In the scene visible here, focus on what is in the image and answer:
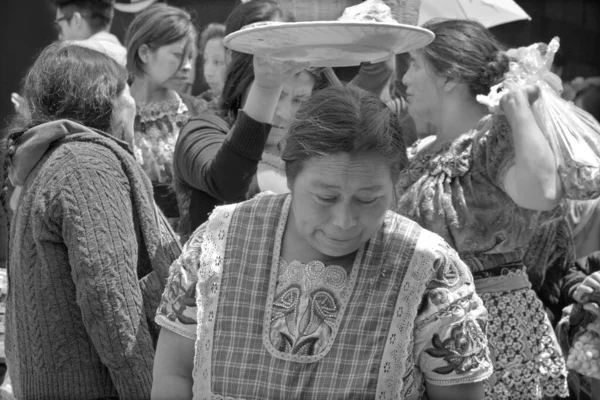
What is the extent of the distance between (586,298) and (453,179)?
24.7 inches

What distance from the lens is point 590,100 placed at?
571cm

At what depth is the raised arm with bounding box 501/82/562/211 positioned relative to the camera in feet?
9.45

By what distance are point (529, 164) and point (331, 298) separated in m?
1.00

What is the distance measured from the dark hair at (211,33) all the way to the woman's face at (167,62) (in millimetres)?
1118

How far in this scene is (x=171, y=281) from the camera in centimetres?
226

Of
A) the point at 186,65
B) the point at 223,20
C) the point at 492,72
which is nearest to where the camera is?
the point at 492,72

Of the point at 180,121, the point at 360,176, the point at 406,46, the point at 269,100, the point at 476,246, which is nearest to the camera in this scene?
the point at 360,176

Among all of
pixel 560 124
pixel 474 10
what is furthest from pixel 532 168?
pixel 474 10

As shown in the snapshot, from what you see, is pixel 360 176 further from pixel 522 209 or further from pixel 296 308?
pixel 522 209

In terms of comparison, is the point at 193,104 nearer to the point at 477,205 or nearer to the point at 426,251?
the point at 477,205

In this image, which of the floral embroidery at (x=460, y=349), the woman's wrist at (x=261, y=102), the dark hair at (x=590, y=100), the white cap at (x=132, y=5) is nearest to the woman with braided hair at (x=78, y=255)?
the woman's wrist at (x=261, y=102)

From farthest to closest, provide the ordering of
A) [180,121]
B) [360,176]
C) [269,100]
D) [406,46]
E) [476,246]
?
[180,121] → [476,246] → [269,100] → [406,46] → [360,176]

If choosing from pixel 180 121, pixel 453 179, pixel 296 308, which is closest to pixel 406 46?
pixel 453 179

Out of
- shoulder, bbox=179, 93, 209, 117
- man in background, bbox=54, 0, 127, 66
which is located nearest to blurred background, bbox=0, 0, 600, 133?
man in background, bbox=54, 0, 127, 66
